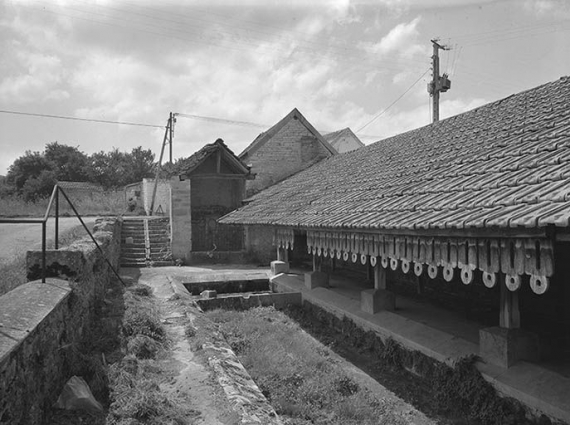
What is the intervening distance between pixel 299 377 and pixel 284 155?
14545mm

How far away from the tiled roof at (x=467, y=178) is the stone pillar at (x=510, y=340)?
1264 mm

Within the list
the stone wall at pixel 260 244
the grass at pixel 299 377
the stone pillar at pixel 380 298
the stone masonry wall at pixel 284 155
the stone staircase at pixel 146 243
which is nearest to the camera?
the grass at pixel 299 377

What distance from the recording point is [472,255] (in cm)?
424

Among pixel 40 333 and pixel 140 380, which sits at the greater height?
pixel 40 333

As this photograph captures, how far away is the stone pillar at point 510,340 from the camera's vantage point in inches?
197

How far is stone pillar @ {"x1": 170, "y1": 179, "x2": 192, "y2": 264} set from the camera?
17.0 metres

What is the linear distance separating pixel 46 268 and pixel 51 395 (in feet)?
5.36

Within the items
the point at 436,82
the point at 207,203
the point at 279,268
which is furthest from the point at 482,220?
the point at 436,82

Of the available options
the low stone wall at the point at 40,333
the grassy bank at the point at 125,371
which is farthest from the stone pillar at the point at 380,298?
the low stone wall at the point at 40,333

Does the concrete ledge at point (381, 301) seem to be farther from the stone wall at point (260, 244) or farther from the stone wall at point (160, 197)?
the stone wall at point (160, 197)

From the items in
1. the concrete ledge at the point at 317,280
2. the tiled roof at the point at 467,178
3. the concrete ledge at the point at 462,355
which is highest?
the tiled roof at the point at 467,178

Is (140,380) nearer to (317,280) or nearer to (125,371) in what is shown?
(125,371)

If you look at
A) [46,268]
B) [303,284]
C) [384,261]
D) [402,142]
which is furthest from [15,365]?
[402,142]

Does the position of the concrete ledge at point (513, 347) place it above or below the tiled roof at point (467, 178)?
below
